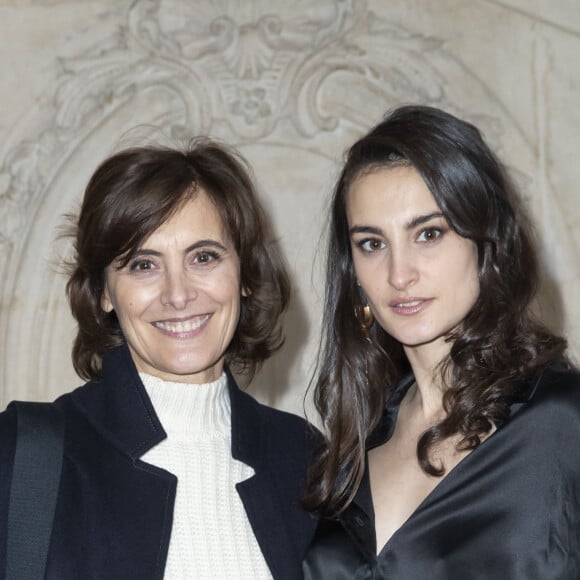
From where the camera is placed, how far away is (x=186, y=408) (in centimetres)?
312

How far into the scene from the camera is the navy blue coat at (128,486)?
2.76 meters

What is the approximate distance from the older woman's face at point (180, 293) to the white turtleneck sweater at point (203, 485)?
0.28 ft

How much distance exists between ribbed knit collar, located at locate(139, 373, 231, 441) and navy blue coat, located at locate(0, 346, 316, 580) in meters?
0.06

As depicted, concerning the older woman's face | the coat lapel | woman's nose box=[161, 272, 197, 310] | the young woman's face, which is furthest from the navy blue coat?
→ the young woman's face

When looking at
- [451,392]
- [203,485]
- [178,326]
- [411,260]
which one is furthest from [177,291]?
[451,392]

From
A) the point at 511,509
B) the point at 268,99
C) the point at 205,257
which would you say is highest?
the point at 268,99

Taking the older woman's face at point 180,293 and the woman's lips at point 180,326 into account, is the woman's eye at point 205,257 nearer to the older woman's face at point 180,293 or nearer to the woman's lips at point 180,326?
the older woman's face at point 180,293

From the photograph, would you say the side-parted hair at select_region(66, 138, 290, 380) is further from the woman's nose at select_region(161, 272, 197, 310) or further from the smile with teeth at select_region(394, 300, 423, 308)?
the smile with teeth at select_region(394, 300, 423, 308)

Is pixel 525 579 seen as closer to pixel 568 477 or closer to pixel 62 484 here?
pixel 568 477

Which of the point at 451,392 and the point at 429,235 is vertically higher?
the point at 429,235

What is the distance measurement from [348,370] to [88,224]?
81cm

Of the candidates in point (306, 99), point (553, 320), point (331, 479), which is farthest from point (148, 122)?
point (331, 479)

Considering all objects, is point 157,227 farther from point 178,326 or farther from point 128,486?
point 128,486

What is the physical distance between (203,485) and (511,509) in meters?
0.81
